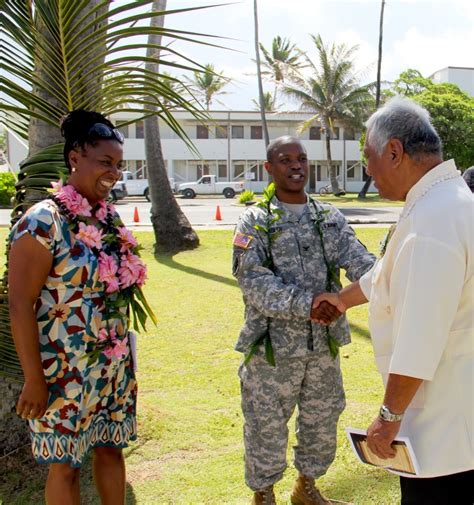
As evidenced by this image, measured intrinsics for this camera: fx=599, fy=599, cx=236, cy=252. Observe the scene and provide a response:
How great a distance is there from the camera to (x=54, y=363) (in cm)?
249

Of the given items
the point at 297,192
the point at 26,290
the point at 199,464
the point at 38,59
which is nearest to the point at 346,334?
the point at 297,192

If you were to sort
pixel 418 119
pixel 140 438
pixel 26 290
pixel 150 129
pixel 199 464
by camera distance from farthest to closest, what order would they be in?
pixel 150 129
pixel 140 438
pixel 199 464
pixel 26 290
pixel 418 119

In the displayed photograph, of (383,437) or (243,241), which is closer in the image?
(383,437)

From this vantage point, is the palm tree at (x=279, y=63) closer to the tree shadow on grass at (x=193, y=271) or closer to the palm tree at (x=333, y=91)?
the palm tree at (x=333, y=91)

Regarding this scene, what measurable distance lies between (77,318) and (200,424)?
6.72 feet

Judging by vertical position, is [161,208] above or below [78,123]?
below

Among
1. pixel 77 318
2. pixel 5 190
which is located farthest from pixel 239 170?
pixel 77 318

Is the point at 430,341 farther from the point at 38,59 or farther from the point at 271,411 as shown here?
the point at 38,59

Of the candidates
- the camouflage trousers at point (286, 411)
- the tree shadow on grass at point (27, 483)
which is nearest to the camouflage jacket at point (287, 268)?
the camouflage trousers at point (286, 411)

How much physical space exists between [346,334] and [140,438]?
174cm

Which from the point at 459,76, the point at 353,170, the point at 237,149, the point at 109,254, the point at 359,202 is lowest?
the point at 359,202

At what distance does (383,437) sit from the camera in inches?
79.7

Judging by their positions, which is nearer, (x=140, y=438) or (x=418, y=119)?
(x=418, y=119)

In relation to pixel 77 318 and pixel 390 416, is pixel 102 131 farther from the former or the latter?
pixel 390 416
